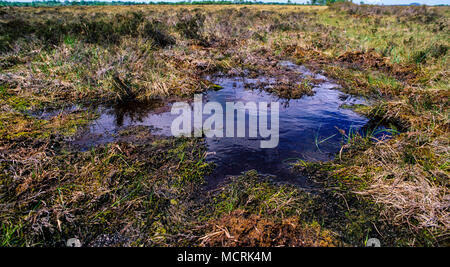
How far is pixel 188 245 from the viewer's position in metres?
1.97

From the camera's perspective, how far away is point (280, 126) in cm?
417

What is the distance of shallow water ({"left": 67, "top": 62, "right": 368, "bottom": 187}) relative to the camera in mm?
3116

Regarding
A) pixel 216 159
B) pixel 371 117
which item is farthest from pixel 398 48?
pixel 216 159

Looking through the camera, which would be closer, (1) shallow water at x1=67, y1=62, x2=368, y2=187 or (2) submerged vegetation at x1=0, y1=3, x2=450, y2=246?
(2) submerged vegetation at x1=0, y1=3, x2=450, y2=246

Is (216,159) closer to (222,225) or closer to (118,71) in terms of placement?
(222,225)

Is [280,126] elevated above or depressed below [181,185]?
above
